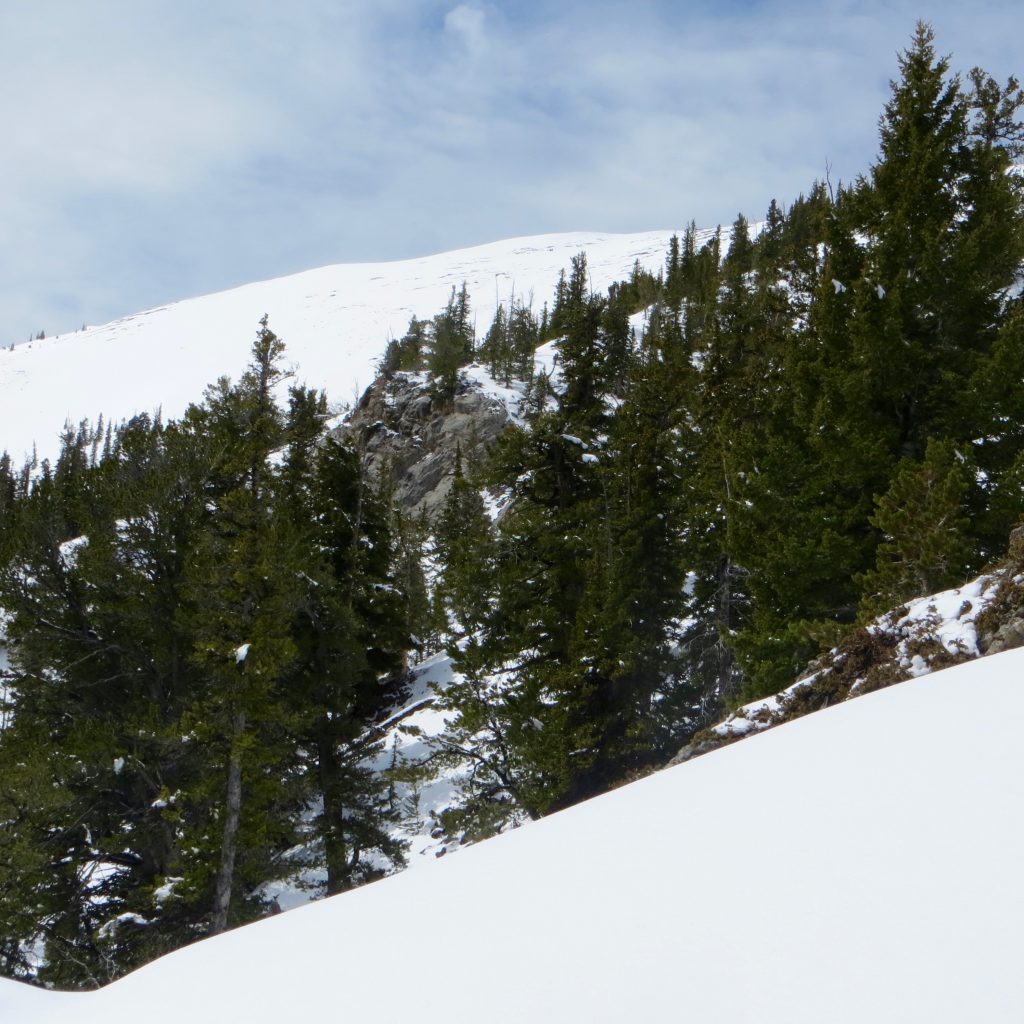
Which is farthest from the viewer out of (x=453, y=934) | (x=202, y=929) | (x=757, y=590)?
(x=202, y=929)

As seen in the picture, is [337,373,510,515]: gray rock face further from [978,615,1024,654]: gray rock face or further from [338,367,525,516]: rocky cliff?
[978,615,1024,654]: gray rock face

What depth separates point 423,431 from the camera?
6244 centimetres

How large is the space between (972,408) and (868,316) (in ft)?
6.69

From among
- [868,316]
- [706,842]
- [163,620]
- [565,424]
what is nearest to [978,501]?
[868,316]

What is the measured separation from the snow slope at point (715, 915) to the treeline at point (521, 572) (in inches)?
261

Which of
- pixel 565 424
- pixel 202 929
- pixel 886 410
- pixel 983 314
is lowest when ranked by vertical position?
pixel 202 929

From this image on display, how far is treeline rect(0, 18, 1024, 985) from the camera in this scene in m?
11.9

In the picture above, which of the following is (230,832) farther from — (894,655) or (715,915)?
(715,915)

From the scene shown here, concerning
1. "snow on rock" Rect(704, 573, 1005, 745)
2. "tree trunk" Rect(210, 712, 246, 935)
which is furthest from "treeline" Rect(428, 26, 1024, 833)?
"tree trunk" Rect(210, 712, 246, 935)

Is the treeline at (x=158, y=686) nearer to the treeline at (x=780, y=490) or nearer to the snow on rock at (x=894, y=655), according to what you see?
the treeline at (x=780, y=490)

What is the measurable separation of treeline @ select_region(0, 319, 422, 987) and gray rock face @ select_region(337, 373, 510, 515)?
35.3 meters

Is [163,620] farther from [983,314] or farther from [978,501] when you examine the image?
[983,314]

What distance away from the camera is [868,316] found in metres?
11.9

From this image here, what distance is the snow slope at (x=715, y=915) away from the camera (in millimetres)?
2549
